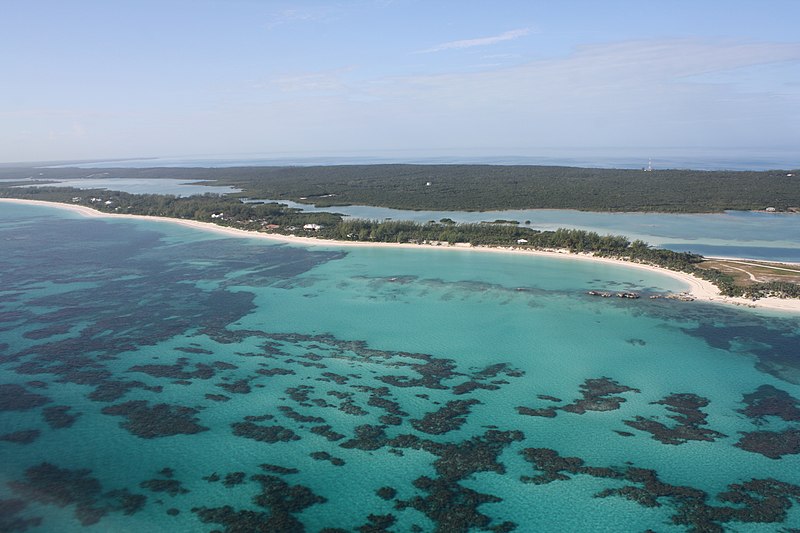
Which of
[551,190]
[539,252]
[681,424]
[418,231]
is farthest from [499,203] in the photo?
[681,424]

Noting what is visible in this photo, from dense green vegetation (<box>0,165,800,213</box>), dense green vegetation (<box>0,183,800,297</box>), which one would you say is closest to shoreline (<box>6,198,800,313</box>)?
dense green vegetation (<box>0,183,800,297</box>)

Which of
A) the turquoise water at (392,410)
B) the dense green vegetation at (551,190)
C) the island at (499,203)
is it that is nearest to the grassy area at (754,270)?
the island at (499,203)

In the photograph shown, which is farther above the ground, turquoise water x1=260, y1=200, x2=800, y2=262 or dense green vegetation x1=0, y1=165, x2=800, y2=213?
dense green vegetation x1=0, y1=165, x2=800, y2=213

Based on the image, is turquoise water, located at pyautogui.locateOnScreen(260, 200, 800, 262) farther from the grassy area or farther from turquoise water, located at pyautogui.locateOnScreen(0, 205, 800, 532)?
turquoise water, located at pyautogui.locateOnScreen(0, 205, 800, 532)

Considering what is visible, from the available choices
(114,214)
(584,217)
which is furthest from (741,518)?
(114,214)

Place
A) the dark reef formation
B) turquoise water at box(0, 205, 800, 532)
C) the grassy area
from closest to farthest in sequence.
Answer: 1. turquoise water at box(0, 205, 800, 532)
2. the dark reef formation
3. the grassy area

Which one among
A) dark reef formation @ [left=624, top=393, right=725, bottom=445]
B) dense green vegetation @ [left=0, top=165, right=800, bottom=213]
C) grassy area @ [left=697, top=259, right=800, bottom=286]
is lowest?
dark reef formation @ [left=624, top=393, right=725, bottom=445]

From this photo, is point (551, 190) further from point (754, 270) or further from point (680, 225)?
point (754, 270)

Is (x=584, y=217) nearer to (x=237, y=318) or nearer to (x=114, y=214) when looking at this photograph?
(x=237, y=318)
